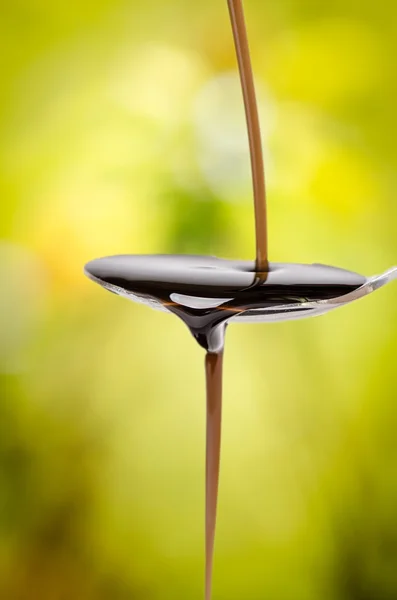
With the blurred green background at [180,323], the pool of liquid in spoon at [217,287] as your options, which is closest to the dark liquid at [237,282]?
the pool of liquid in spoon at [217,287]

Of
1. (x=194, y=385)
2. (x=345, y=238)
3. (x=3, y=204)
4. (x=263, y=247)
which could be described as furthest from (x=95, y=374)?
(x=263, y=247)

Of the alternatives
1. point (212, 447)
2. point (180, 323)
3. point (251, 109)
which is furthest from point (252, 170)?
point (180, 323)

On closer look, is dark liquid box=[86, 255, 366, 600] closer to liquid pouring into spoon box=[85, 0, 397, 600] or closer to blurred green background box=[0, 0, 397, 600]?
liquid pouring into spoon box=[85, 0, 397, 600]

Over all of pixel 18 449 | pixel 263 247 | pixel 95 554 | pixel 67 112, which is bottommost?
pixel 95 554

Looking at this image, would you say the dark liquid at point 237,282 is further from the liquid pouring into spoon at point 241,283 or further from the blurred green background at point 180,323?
the blurred green background at point 180,323

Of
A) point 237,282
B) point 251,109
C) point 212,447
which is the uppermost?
point 251,109

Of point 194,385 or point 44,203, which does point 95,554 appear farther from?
point 44,203

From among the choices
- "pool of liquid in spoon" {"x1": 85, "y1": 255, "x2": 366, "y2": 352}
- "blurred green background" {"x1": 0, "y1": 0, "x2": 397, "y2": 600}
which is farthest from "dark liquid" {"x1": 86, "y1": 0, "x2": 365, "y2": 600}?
"blurred green background" {"x1": 0, "y1": 0, "x2": 397, "y2": 600}

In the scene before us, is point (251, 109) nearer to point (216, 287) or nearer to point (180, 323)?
point (216, 287)

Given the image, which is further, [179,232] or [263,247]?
[179,232]
